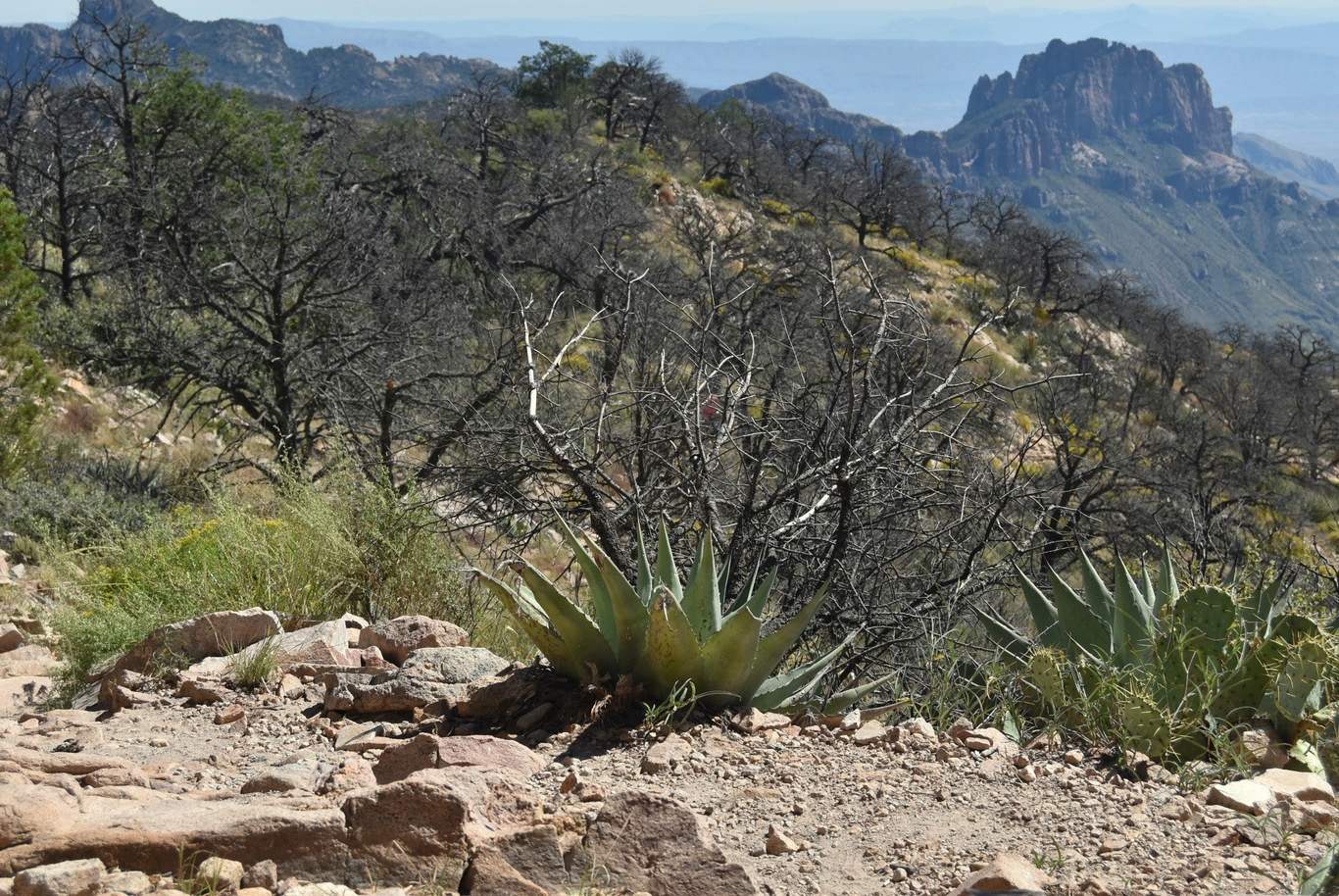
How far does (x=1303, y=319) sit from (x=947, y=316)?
19086 cm

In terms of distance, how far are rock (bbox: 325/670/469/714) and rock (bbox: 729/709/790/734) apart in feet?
3.38

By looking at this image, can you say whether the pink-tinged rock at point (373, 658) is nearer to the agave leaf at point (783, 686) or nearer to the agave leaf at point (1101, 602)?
the agave leaf at point (783, 686)

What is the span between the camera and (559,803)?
7.95 ft

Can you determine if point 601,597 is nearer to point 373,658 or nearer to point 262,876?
point 373,658

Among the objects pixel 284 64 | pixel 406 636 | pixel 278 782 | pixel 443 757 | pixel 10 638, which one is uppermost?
pixel 284 64

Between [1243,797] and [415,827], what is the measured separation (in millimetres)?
2154

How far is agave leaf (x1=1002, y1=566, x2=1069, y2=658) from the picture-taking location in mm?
3776

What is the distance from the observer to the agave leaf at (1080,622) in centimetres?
364

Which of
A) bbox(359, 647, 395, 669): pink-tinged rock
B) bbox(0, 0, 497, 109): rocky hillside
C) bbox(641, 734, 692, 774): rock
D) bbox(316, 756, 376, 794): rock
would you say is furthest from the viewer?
bbox(0, 0, 497, 109): rocky hillside

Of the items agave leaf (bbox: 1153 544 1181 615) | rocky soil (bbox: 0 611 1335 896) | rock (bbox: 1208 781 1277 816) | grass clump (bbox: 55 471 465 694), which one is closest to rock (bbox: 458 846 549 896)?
rocky soil (bbox: 0 611 1335 896)

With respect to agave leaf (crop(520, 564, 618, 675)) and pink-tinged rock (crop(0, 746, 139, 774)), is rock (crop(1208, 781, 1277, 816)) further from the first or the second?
pink-tinged rock (crop(0, 746, 139, 774))

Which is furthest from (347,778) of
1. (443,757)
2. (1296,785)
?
(1296,785)

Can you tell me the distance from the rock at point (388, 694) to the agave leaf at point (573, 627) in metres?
0.49

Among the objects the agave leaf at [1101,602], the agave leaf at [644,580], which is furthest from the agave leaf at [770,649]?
the agave leaf at [1101,602]
